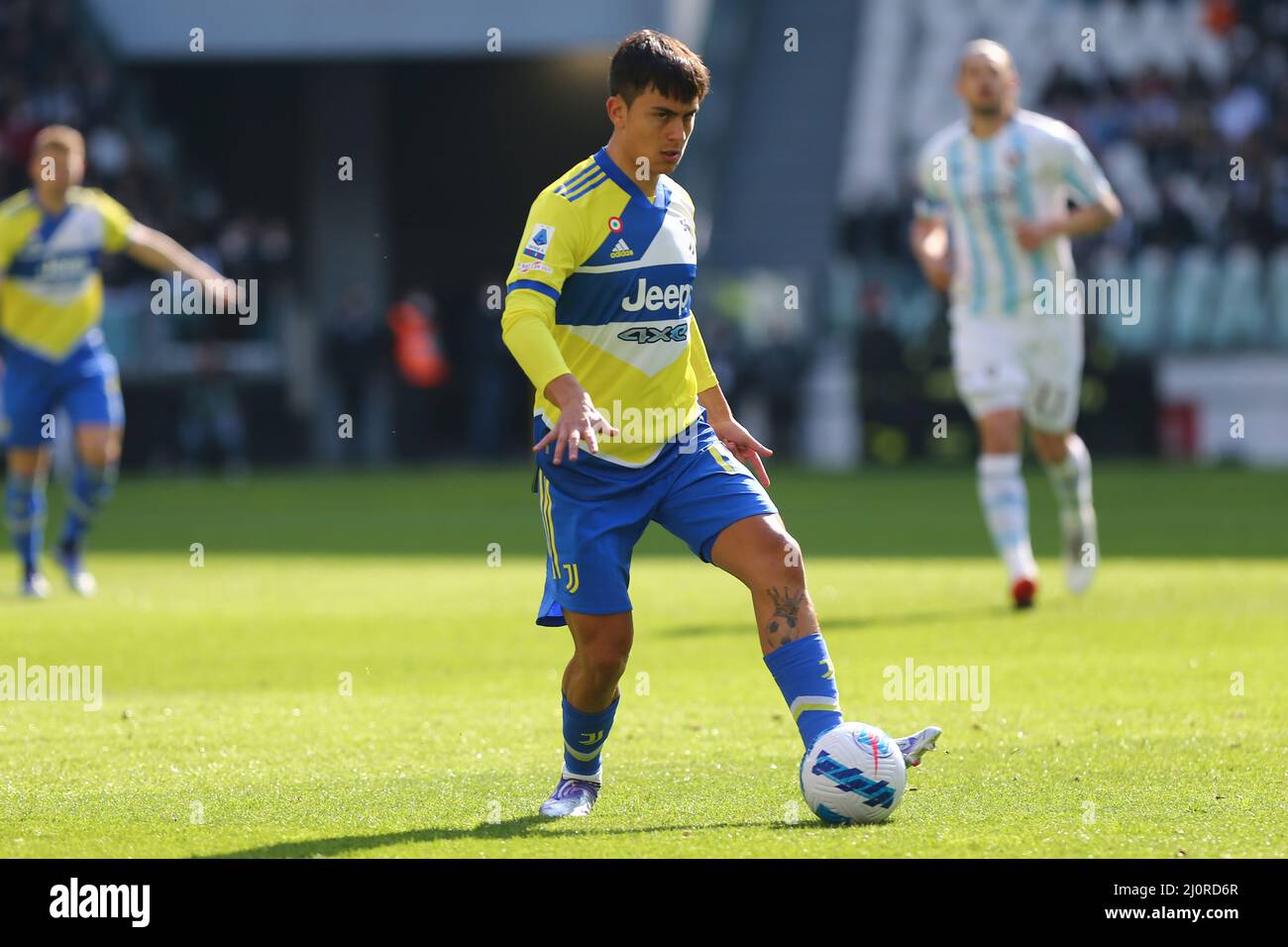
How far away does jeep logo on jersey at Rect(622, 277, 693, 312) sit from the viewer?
5812 mm

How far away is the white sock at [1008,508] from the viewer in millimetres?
10789

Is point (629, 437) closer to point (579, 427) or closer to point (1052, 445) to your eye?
point (579, 427)

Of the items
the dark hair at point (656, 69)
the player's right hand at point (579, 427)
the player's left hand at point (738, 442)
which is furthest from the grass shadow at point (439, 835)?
the dark hair at point (656, 69)

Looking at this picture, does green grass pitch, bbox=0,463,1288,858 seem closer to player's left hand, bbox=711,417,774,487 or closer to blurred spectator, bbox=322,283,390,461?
player's left hand, bbox=711,417,774,487

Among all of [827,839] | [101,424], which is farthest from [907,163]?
[827,839]

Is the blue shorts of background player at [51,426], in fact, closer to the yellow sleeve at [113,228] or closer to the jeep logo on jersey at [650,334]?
the yellow sleeve at [113,228]

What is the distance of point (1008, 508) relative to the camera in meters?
10.9

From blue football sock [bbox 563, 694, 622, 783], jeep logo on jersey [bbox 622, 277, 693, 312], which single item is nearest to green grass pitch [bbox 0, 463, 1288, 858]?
blue football sock [bbox 563, 694, 622, 783]

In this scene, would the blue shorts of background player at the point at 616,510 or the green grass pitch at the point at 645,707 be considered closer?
the green grass pitch at the point at 645,707

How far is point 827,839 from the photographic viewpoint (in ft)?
17.4

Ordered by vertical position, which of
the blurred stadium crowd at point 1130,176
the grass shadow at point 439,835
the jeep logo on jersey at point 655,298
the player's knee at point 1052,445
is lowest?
the grass shadow at point 439,835

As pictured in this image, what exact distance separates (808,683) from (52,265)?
787 centimetres

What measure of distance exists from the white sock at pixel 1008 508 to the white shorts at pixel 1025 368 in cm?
27
